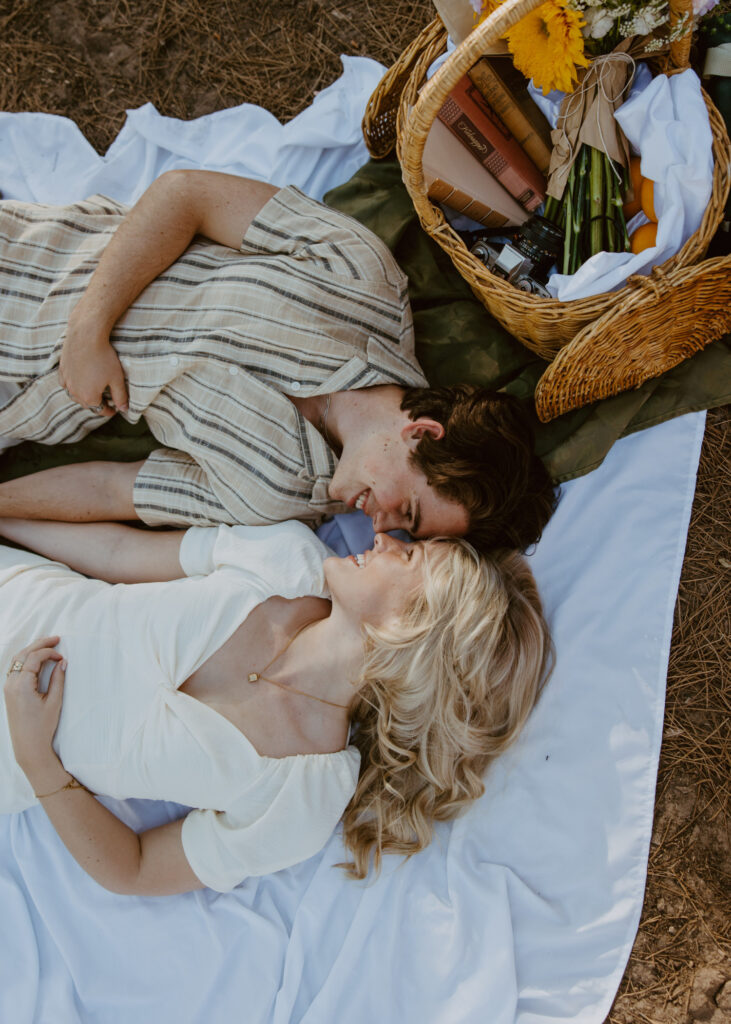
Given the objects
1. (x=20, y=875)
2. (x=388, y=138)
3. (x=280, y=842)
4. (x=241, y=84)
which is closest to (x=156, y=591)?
(x=280, y=842)

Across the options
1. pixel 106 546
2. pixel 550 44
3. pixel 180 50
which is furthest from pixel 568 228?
pixel 180 50

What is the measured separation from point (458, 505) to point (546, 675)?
0.70 metres

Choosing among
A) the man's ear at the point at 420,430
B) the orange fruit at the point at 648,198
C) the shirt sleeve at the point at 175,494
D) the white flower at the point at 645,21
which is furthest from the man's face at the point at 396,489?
the white flower at the point at 645,21

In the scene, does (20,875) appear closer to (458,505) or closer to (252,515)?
(252,515)

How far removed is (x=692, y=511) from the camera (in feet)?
8.80

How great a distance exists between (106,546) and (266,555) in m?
0.64

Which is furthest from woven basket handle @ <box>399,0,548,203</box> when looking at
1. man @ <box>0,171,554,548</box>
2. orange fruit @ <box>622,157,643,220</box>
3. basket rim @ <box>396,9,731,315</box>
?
orange fruit @ <box>622,157,643,220</box>

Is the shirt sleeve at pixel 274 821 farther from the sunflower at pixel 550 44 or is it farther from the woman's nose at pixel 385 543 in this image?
the sunflower at pixel 550 44

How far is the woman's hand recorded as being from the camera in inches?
85.4

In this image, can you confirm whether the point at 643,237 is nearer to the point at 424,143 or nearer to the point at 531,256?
the point at 531,256

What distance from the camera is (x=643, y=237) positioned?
7.29 ft

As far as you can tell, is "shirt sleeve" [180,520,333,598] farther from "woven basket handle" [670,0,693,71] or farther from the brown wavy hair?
"woven basket handle" [670,0,693,71]

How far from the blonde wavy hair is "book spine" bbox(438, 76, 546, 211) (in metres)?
1.20

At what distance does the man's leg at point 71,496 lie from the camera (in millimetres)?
2576
